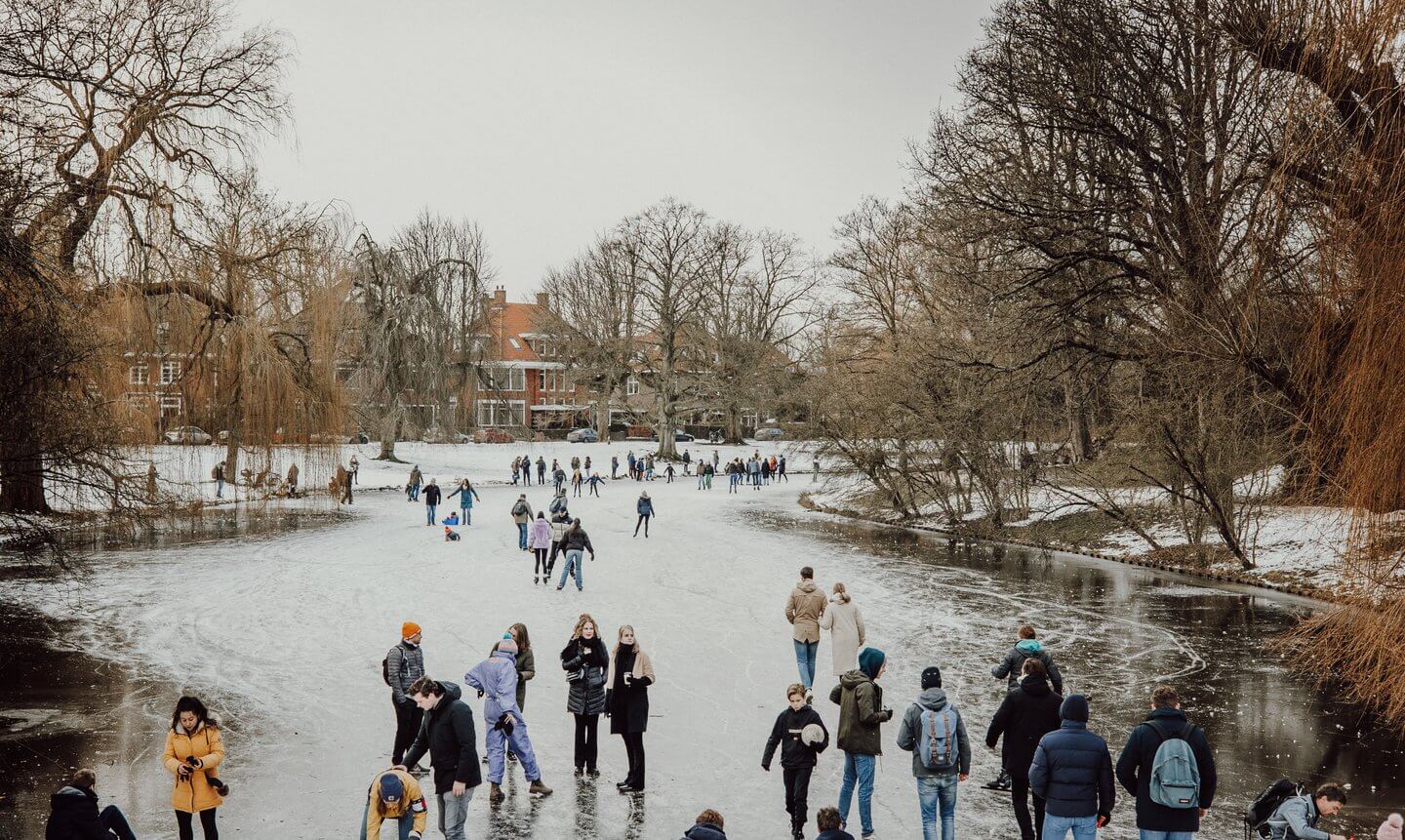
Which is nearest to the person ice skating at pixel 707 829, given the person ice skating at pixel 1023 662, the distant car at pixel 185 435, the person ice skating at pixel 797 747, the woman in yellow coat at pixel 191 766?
the person ice skating at pixel 797 747

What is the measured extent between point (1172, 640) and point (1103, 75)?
32.0 ft

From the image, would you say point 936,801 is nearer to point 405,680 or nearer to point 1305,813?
point 1305,813

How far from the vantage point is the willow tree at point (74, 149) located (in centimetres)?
1189

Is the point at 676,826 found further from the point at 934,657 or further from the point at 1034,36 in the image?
the point at 1034,36

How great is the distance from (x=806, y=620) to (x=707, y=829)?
667cm

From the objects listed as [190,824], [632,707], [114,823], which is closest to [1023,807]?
[632,707]

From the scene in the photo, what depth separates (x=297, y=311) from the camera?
26.0 metres

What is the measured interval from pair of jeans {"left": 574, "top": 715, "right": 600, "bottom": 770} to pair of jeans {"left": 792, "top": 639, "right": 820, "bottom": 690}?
132 inches

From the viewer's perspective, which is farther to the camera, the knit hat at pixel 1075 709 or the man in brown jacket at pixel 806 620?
the man in brown jacket at pixel 806 620

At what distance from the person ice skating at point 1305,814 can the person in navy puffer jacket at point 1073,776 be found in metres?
1.02

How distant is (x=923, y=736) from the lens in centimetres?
718

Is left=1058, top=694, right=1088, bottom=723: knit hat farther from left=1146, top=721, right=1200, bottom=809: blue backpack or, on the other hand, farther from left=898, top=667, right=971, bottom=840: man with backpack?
left=898, top=667, right=971, bottom=840: man with backpack

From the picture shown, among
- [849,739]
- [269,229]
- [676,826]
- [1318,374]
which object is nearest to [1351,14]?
[1318,374]

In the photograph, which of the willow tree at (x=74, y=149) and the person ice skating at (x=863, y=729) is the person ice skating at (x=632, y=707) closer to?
the person ice skating at (x=863, y=729)
